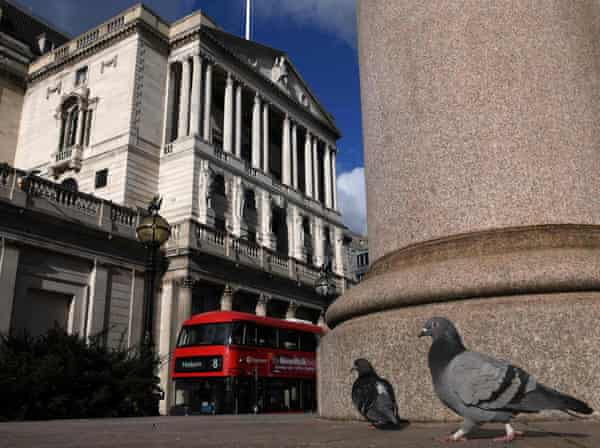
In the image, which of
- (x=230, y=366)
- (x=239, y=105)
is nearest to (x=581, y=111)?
(x=230, y=366)

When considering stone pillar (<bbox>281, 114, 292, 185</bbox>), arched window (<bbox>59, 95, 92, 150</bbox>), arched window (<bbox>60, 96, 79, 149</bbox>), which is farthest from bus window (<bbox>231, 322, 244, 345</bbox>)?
stone pillar (<bbox>281, 114, 292, 185</bbox>)

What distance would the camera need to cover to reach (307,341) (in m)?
25.0

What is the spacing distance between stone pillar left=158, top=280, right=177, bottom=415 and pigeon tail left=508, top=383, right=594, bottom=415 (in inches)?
963

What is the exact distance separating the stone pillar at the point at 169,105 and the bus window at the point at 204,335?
1752 cm

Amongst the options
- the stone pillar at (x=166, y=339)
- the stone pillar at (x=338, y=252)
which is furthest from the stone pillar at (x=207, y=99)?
the stone pillar at (x=338, y=252)

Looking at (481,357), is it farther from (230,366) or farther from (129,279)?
(129,279)

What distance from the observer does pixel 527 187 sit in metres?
5.19

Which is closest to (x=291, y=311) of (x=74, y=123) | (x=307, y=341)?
(x=307, y=341)

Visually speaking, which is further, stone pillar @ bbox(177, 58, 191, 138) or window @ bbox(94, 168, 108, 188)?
stone pillar @ bbox(177, 58, 191, 138)

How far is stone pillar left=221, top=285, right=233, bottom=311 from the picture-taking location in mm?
30375

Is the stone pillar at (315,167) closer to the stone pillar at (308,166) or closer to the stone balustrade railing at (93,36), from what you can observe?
the stone pillar at (308,166)

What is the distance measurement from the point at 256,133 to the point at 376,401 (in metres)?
40.4

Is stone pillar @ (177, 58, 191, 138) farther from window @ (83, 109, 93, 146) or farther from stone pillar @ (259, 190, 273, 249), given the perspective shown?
stone pillar @ (259, 190, 273, 249)

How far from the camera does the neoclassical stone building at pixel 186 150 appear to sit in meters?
30.9
